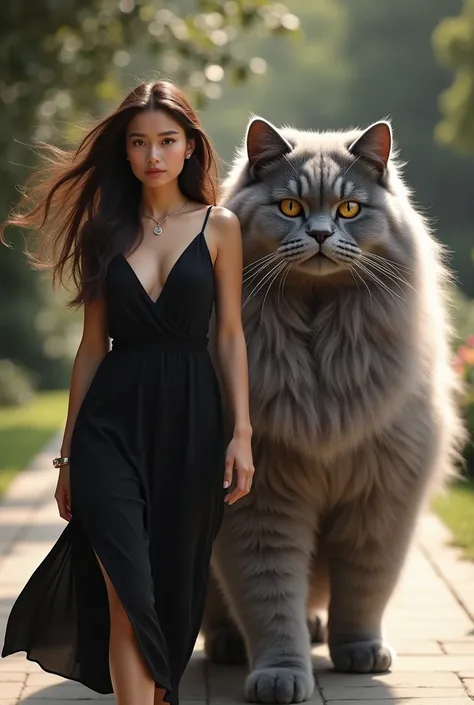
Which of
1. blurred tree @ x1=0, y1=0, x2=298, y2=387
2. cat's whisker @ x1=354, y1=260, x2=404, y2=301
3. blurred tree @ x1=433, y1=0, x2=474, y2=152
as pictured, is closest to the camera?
cat's whisker @ x1=354, y1=260, x2=404, y2=301

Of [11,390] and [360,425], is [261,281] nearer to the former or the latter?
[360,425]

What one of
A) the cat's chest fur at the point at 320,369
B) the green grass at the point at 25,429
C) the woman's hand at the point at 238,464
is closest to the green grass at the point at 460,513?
the cat's chest fur at the point at 320,369

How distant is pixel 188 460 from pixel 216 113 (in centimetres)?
4865

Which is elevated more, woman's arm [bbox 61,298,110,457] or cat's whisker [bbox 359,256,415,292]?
cat's whisker [bbox 359,256,415,292]

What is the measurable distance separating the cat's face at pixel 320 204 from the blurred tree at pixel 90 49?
6.65 metres

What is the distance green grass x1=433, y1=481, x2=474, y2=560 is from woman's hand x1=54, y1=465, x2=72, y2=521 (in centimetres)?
349

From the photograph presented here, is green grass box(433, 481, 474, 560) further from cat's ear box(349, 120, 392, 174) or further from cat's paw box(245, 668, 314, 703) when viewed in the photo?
cat's ear box(349, 120, 392, 174)

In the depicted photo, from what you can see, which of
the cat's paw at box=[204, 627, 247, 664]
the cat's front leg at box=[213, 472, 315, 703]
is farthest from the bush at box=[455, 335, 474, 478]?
the cat's front leg at box=[213, 472, 315, 703]

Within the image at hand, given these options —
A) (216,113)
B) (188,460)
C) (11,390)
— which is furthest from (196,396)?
(216,113)

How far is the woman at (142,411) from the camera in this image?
359cm

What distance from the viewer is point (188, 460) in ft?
12.3

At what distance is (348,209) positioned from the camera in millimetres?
4258

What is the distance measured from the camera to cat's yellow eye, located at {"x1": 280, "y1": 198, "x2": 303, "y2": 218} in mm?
4262

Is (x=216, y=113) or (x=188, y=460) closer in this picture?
(x=188, y=460)
